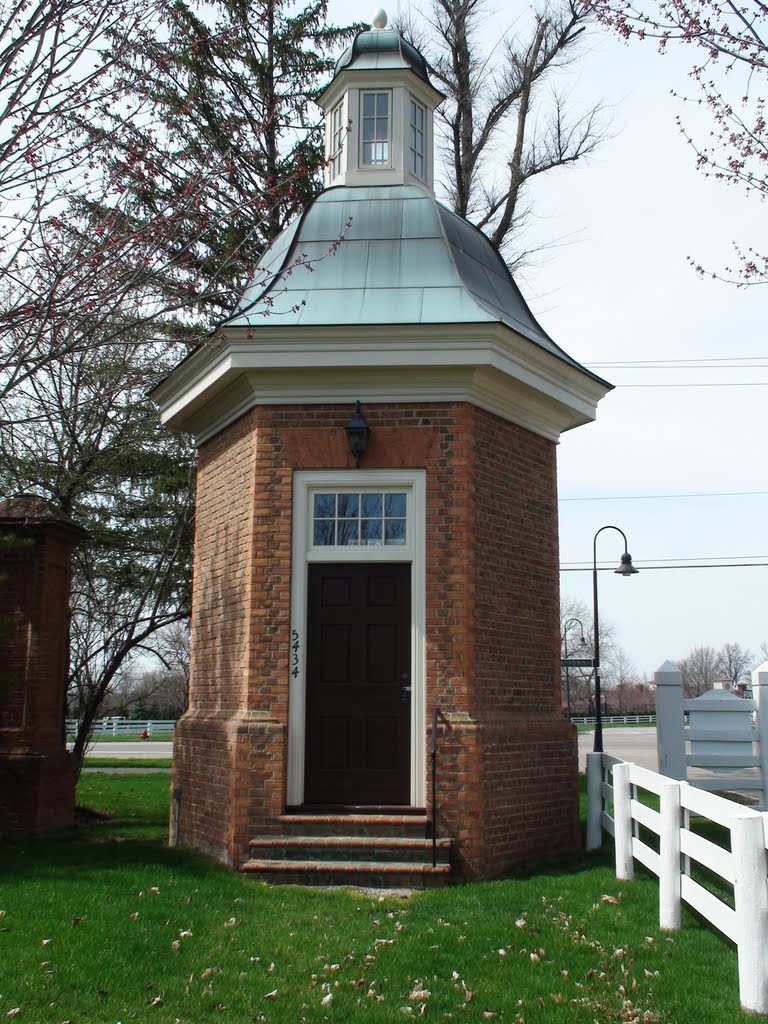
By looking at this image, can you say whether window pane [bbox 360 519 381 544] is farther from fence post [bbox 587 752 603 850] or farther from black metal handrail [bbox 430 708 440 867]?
fence post [bbox 587 752 603 850]

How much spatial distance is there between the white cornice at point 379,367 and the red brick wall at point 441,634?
0.15 meters

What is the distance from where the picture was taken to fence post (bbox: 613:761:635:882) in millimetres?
7773

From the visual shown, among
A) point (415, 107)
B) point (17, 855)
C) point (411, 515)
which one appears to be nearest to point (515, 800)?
point (411, 515)

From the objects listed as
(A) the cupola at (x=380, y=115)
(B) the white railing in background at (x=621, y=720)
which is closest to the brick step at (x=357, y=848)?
Result: (A) the cupola at (x=380, y=115)

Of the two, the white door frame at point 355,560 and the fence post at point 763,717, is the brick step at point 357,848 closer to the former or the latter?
the white door frame at point 355,560

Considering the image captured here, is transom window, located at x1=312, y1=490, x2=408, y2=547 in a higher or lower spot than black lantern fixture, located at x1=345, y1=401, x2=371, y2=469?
lower

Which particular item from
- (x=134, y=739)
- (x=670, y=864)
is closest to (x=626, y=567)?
(x=670, y=864)

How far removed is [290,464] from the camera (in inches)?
358

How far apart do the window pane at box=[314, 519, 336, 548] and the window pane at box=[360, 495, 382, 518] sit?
308 millimetres

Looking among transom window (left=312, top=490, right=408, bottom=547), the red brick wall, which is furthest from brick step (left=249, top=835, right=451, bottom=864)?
transom window (left=312, top=490, right=408, bottom=547)

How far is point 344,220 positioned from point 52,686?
595cm

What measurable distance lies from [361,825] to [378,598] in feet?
6.26

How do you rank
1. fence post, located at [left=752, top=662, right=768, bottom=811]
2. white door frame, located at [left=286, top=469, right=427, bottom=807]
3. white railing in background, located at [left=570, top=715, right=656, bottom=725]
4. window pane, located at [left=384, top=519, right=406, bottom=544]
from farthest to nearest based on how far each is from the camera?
white railing in background, located at [left=570, top=715, right=656, bottom=725], fence post, located at [left=752, top=662, right=768, bottom=811], window pane, located at [left=384, top=519, right=406, bottom=544], white door frame, located at [left=286, top=469, right=427, bottom=807]

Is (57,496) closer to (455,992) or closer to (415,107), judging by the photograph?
(415,107)
